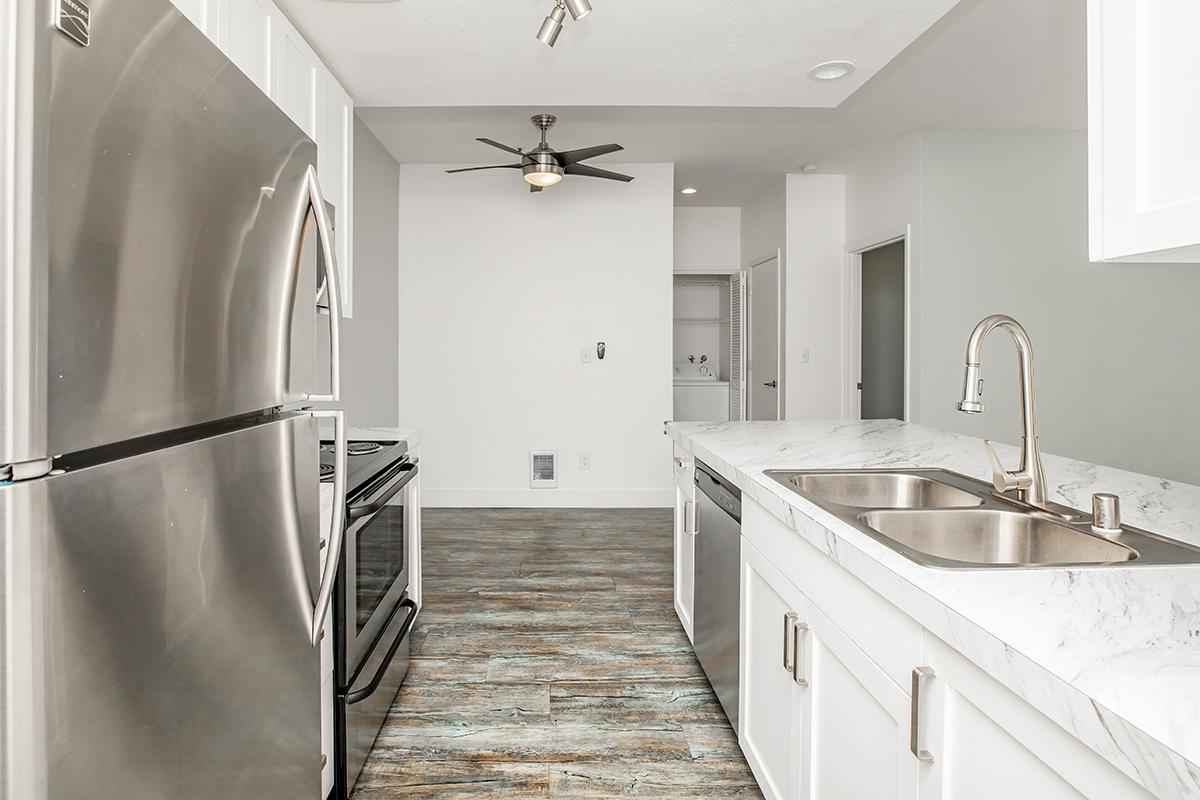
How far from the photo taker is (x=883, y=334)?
607 cm

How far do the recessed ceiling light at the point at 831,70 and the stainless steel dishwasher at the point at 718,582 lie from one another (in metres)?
1.71

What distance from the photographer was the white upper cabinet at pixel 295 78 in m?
1.92

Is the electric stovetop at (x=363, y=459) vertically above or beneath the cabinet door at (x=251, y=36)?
beneath

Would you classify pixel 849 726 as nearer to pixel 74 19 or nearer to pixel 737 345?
pixel 74 19

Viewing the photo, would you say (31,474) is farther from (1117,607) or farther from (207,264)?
(1117,607)

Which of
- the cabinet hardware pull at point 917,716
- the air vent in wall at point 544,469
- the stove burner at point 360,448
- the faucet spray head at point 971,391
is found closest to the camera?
the cabinet hardware pull at point 917,716

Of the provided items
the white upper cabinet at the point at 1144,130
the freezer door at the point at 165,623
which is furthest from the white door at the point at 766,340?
the freezer door at the point at 165,623

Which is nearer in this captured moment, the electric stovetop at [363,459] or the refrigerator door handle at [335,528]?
the refrigerator door handle at [335,528]

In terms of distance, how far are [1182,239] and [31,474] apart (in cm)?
111

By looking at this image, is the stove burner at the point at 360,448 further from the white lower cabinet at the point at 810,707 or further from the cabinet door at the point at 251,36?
the white lower cabinet at the point at 810,707

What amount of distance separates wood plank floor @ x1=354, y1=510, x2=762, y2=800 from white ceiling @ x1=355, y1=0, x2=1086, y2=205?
2.32 metres

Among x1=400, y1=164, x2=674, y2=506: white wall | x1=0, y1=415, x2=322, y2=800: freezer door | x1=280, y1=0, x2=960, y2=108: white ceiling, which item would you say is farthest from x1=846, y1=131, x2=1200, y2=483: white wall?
x1=0, y1=415, x2=322, y2=800: freezer door

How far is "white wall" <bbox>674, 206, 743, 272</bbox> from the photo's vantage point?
6.56m

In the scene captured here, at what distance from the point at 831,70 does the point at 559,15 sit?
A: 1.28m
